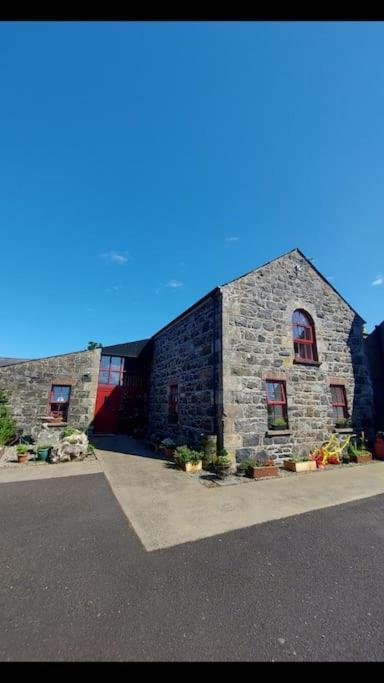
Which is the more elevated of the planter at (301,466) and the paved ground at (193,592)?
the planter at (301,466)

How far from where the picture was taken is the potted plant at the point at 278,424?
8.29 meters

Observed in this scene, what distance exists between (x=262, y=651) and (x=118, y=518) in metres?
3.07

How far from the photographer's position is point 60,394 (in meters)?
11.8

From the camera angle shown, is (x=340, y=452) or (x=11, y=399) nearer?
(x=340, y=452)

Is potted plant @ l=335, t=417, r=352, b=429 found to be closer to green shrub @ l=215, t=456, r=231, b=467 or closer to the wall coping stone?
the wall coping stone

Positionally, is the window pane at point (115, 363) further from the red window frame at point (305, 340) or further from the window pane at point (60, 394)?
the red window frame at point (305, 340)

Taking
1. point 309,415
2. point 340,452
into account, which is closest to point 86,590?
point 309,415

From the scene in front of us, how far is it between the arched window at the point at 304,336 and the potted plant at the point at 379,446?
11.8ft

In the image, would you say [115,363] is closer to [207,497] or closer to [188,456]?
[188,456]

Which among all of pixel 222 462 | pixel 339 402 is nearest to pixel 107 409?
pixel 222 462

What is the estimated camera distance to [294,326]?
982 centimetres

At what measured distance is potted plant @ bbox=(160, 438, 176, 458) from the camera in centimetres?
934

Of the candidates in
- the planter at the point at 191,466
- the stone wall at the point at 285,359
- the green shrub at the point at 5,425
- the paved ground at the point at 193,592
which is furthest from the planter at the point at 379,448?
the green shrub at the point at 5,425
